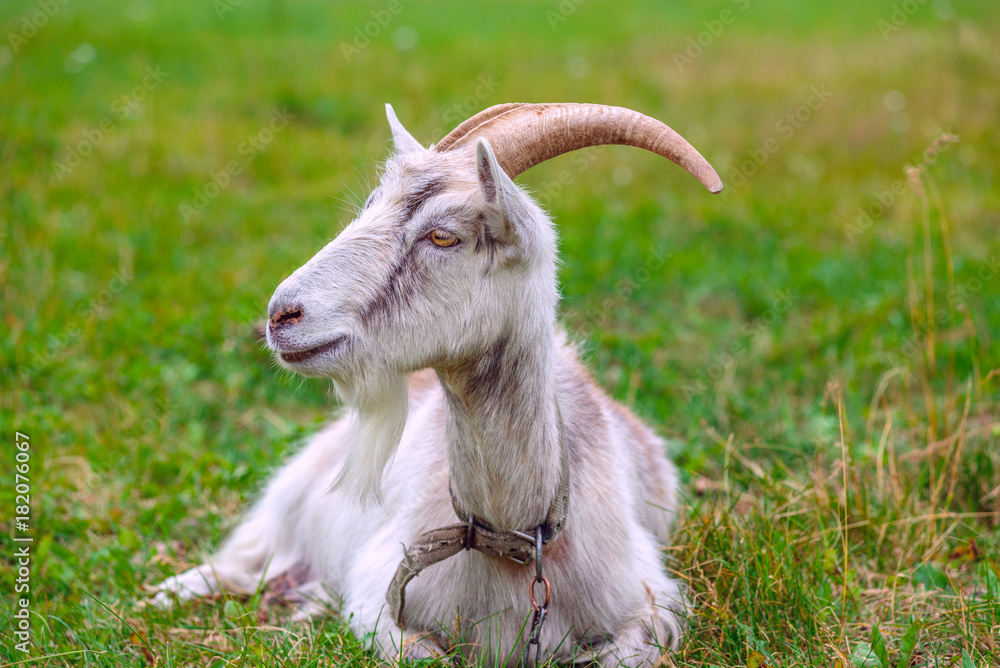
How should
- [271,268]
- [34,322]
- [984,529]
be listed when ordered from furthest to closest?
1. [271,268]
2. [34,322]
3. [984,529]

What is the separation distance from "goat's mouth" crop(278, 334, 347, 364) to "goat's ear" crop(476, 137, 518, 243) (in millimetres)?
490

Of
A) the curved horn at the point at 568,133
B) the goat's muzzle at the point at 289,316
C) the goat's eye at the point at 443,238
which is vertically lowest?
the goat's muzzle at the point at 289,316

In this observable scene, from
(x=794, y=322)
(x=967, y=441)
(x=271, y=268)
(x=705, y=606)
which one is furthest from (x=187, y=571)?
(x=794, y=322)

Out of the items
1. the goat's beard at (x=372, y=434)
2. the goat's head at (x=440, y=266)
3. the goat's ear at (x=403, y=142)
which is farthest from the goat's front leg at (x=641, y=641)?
the goat's ear at (x=403, y=142)

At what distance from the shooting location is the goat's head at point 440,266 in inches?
85.5

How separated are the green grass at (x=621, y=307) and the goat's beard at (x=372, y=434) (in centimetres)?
35

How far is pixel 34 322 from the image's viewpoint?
502cm

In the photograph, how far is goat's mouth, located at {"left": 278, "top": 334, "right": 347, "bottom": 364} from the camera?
2174 mm

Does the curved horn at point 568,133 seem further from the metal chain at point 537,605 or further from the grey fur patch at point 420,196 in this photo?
the metal chain at point 537,605

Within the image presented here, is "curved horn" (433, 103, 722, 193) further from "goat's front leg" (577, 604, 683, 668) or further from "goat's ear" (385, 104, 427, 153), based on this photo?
"goat's front leg" (577, 604, 683, 668)

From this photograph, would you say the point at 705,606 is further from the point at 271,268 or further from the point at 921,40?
the point at 921,40

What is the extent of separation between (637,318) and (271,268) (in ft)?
8.32

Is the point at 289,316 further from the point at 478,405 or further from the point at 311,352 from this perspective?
the point at 478,405

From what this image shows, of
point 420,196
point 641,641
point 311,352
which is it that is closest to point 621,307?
point 641,641
